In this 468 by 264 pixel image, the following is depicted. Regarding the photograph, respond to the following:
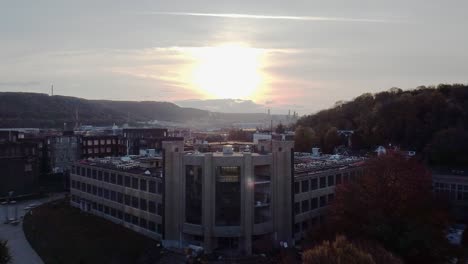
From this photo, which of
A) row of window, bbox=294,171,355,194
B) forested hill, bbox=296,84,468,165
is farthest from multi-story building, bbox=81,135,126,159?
row of window, bbox=294,171,355,194

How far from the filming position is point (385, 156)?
34.1m

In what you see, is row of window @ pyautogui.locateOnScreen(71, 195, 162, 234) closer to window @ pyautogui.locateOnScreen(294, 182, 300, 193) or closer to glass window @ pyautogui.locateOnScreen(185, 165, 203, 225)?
glass window @ pyautogui.locateOnScreen(185, 165, 203, 225)

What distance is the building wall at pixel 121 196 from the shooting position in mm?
35219

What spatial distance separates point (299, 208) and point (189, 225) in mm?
9037

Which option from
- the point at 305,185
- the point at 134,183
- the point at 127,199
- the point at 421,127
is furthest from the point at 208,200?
the point at 421,127

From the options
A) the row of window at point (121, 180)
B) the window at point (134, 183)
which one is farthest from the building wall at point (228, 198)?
the window at point (134, 183)

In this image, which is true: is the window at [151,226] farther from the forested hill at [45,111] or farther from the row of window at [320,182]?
the forested hill at [45,111]

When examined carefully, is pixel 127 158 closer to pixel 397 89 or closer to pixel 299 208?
pixel 299 208

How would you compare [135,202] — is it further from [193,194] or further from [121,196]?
[193,194]

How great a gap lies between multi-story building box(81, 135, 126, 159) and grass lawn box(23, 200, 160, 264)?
91.1 ft

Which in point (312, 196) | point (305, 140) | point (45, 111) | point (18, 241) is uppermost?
point (45, 111)

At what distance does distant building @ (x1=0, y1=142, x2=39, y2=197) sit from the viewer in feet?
180

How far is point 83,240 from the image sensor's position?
35688 mm

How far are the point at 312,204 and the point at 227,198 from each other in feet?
29.6
